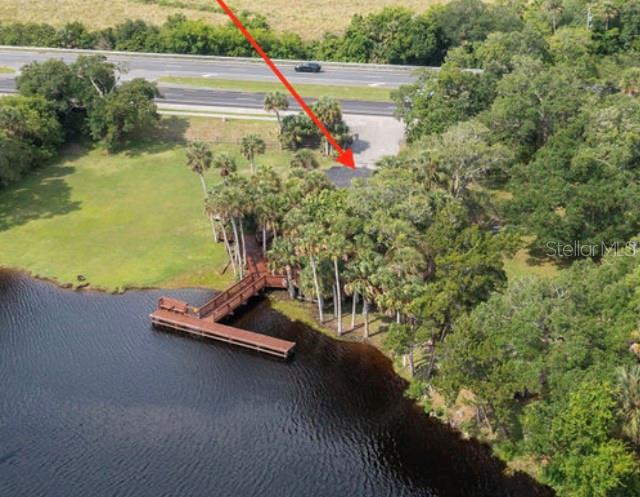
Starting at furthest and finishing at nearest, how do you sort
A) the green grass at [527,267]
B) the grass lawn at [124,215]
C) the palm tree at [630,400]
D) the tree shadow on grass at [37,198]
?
the tree shadow on grass at [37,198], the grass lawn at [124,215], the green grass at [527,267], the palm tree at [630,400]

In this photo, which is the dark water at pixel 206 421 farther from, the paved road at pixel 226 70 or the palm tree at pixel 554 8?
the palm tree at pixel 554 8

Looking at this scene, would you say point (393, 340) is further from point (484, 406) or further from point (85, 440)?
point (85, 440)

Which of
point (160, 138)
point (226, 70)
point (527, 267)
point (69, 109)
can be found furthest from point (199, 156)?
point (226, 70)

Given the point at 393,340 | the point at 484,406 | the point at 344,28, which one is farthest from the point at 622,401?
the point at 344,28

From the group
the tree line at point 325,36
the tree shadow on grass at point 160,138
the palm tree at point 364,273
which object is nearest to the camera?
the palm tree at point 364,273

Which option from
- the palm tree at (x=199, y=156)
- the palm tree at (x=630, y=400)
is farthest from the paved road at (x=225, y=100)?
the palm tree at (x=630, y=400)

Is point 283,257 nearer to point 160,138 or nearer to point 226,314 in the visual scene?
point 226,314

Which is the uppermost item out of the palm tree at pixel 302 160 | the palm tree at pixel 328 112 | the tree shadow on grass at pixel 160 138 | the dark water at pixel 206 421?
the palm tree at pixel 328 112

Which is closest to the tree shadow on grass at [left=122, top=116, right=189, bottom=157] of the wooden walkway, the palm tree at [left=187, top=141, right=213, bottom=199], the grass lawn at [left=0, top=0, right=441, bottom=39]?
the palm tree at [left=187, top=141, right=213, bottom=199]
